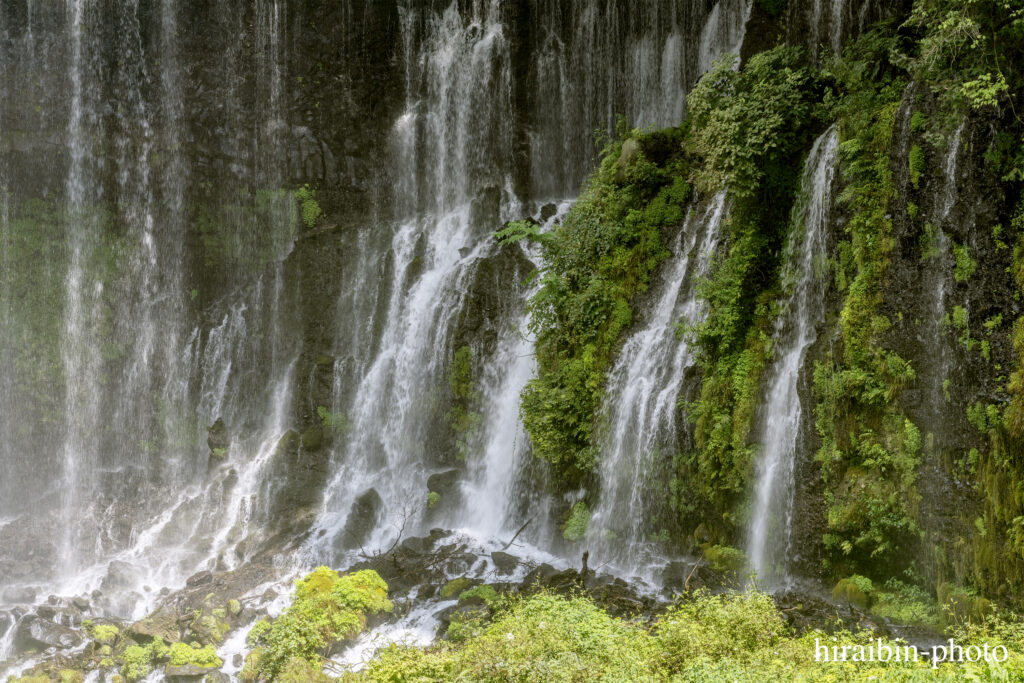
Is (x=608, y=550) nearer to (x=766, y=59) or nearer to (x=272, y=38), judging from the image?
(x=766, y=59)

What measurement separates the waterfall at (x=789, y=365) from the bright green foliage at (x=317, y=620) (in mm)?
5572

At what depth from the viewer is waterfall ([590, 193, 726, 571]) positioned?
11289 millimetres

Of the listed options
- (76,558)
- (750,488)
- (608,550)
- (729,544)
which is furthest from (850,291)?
(76,558)

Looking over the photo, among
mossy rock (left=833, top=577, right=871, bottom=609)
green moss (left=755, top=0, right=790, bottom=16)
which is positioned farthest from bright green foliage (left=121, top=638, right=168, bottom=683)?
green moss (left=755, top=0, right=790, bottom=16)

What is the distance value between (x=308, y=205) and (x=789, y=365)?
15.0 metres

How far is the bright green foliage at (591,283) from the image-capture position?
485 inches

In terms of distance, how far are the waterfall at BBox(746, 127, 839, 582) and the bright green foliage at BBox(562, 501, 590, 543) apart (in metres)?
2.81

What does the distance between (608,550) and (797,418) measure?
366 centimetres

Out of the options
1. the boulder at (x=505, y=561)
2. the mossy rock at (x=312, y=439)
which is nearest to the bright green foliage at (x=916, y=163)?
the boulder at (x=505, y=561)

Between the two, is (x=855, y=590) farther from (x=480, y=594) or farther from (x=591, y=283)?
(x=591, y=283)

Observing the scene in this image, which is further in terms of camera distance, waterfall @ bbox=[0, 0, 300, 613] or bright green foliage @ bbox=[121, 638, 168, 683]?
waterfall @ bbox=[0, 0, 300, 613]

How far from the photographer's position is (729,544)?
33.7 feet

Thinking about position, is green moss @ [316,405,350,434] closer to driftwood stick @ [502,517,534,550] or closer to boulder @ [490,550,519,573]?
driftwood stick @ [502,517,534,550]

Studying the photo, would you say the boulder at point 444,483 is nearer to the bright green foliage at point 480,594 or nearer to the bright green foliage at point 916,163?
the bright green foliage at point 480,594
